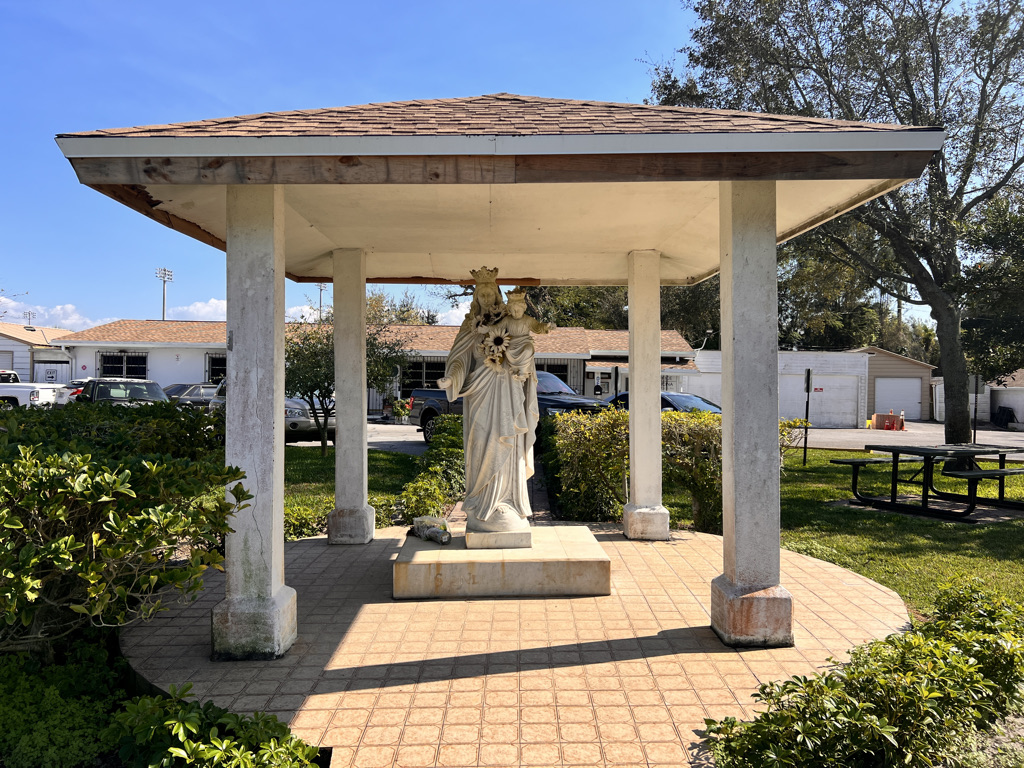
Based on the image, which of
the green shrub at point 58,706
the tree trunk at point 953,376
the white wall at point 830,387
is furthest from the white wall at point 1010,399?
the green shrub at point 58,706

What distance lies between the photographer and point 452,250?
22.6 feet

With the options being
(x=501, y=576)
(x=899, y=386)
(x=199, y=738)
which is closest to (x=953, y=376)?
(x=501, y=576)

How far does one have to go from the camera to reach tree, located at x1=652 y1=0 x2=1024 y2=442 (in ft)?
46.3

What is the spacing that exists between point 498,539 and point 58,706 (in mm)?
3100

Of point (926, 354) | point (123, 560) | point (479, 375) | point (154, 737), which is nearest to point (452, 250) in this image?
point (479, 375)

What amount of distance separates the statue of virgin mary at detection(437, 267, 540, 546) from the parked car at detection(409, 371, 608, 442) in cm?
830

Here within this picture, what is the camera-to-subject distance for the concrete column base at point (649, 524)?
7285 millimetres

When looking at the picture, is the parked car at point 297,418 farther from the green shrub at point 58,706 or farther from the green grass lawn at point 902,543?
the green shrub at point 58,706

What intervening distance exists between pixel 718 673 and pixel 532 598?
1745 mm

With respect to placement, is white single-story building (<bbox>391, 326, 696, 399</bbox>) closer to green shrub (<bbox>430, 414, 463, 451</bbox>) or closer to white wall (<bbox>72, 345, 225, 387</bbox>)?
white wall (<bbox>72, 345, 225, 387</bbox>)

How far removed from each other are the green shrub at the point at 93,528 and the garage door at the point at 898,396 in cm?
3487

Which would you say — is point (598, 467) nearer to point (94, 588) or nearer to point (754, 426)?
point (754, 426)

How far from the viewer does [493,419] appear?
574 cm

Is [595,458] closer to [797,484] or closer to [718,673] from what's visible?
[718,673]
